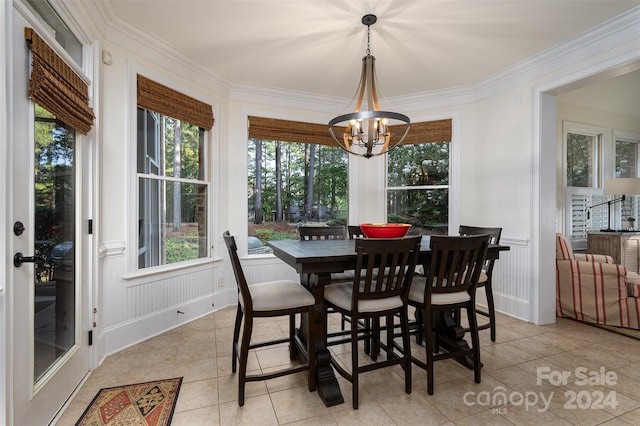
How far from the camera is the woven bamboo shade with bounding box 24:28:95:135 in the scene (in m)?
1.52

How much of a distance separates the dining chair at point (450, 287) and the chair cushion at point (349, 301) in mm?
222

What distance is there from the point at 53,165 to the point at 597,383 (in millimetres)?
3736

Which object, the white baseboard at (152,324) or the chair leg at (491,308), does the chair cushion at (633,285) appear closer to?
the chair leg at (491,308)

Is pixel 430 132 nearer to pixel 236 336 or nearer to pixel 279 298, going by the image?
pixel 279 298

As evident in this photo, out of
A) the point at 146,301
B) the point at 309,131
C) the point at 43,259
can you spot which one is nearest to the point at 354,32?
the point at 309,131

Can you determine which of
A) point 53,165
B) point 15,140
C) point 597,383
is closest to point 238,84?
point 53,165

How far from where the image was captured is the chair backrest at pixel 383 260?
70.8 inches

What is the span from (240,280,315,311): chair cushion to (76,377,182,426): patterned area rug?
747 millimetres

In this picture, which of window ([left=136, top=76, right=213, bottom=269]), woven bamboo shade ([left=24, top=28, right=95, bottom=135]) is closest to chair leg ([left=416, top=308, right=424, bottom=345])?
window ([left=136, top=76, right=213, bottom=269])

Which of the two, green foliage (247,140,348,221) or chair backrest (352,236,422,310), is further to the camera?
green foliage (247,140,348,221)

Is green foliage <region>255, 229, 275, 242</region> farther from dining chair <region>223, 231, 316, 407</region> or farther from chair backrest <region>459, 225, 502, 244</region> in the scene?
chair backrest <region>459, 225, 502, 244</region>

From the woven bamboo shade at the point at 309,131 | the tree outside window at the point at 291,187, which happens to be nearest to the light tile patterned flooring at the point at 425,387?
the tree outside window at the point at 291,187

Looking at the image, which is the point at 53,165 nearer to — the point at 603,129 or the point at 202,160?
the point at 202,160

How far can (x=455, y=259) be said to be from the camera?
6.70 ft
